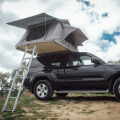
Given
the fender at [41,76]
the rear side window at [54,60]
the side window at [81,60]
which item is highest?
the side window at [81,60]

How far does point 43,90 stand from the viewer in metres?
6.94

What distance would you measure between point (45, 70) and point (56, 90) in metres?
0.98

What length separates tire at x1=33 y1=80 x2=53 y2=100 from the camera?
22.2 ft

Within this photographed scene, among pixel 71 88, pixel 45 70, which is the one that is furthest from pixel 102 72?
pixel 45 70

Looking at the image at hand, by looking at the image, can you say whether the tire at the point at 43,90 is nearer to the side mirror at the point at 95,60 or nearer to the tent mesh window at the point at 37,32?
the tent mesh window at the point at 37,32

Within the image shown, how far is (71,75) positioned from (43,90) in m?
1.35

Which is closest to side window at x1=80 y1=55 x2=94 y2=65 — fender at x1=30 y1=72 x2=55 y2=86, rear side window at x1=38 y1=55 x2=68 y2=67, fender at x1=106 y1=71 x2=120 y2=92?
Result: rear side window at x1=38 y1=55 x2=68 y2=67

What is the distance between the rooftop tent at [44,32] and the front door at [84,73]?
75 cm

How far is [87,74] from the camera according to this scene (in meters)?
6.50

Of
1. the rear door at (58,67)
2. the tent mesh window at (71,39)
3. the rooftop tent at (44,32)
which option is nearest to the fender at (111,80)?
the rear door at (58,67)

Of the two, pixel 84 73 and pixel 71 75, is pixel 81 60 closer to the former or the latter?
pixel 84 73

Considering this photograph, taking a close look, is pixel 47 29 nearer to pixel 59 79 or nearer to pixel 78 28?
pixel 78 28

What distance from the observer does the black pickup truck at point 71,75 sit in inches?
245

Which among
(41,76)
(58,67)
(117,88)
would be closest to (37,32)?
(58,67)
